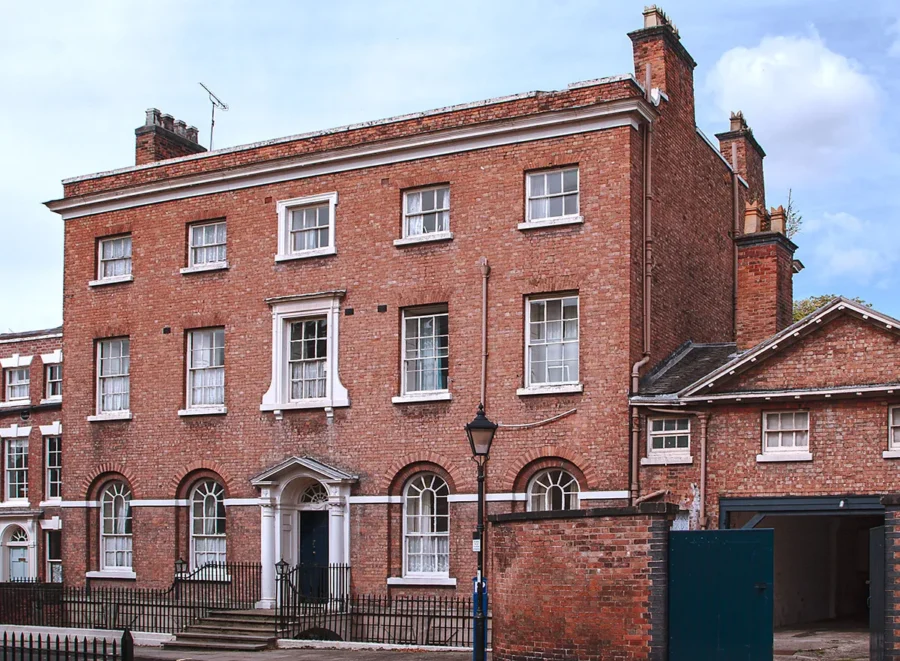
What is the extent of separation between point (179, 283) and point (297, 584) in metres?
7.54

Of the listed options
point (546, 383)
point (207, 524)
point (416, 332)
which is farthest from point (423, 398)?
point (207, 524)

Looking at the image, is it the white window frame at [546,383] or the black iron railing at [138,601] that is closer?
the white window frame at [546,383]

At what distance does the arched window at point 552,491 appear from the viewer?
939 inches

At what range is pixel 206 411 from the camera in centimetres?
2777

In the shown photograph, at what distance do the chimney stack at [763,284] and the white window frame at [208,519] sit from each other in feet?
38.7

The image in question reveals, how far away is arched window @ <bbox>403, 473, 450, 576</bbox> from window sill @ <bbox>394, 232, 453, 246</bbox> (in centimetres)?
477

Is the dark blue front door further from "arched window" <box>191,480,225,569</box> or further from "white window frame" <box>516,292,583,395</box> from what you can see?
"arched window" <box>191,480,225,569</box>

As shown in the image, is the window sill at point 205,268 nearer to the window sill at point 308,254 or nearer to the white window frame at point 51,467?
the window sill at point 308,254

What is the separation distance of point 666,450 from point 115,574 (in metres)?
13.5

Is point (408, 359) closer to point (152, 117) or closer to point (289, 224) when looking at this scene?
point (289, 224)


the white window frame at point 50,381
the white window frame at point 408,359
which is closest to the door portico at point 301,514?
the white window frame at point 408,359

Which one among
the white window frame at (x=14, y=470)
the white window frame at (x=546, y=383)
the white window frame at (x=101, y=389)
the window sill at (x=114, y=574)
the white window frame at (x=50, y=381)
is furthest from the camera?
the white window frame at (x=14, y=470)

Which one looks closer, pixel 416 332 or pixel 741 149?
pixel 416 332

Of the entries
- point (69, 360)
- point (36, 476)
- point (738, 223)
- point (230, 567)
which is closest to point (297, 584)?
point (230, 567)
